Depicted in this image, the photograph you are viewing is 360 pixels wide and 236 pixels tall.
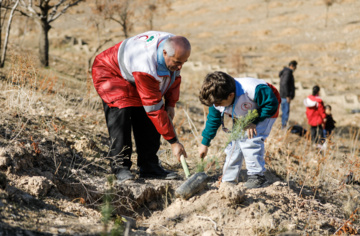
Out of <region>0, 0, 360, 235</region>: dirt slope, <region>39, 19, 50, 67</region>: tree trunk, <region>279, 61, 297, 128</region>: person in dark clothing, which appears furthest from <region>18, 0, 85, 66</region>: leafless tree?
<region>279, 61, 297, 128</region>: person in dark clothing

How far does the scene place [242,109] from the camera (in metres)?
3.44

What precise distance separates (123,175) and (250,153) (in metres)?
1.26

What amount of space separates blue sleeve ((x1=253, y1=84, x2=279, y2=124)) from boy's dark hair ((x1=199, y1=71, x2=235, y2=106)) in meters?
0.29

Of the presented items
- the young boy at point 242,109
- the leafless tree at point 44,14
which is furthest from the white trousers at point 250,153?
the leafless tree at point 44,14

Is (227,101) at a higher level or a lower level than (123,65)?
lower

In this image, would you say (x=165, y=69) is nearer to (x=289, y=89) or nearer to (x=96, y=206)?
(x=96, y=206)

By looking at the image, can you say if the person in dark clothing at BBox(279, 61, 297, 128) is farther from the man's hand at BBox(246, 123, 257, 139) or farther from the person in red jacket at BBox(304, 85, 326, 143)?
the man's hand at BBox(246, 123, 257, 139)

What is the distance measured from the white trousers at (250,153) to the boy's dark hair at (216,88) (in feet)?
1.79

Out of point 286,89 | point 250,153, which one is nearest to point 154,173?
point 250,153

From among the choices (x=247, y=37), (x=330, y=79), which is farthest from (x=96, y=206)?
(x=247, y=37)

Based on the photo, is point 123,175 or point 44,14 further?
point 44,14

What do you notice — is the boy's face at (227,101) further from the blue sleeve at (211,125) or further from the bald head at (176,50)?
the bald head at (176,50)

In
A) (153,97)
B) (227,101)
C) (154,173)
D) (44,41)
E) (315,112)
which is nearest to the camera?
(153,97)

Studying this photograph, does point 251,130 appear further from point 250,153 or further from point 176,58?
point 176,58
